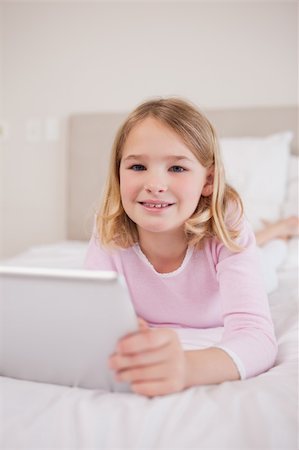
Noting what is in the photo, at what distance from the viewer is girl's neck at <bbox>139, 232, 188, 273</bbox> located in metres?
0.91

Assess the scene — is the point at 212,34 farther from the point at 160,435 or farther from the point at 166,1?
the point at 160,435

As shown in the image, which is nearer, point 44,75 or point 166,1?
point 166,1

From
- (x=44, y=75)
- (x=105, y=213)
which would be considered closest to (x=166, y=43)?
(x=44, y=75)

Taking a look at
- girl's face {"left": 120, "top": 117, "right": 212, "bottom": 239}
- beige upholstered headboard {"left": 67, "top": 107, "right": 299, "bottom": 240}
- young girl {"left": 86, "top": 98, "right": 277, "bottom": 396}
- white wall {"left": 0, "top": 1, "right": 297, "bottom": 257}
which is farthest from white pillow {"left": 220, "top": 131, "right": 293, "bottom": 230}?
girl's face {"left": 120, "top": 117, "right": 212, "bottom": 239}

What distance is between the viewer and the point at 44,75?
103 inches

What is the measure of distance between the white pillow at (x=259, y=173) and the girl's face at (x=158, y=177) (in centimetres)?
104

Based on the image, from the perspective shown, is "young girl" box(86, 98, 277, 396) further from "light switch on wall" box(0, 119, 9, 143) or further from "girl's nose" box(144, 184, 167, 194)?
"light switch on wall" box(0, 119, 9, 143)

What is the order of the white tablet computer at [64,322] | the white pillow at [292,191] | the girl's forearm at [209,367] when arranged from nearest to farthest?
1. the white tablet computer at [64,322]
2. the girl's forearm at [209,367]
3. the white pillow at [292,191]

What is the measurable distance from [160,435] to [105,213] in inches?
21.3

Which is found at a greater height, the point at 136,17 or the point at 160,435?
the point at 136,17

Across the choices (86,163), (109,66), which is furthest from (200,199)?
(109,66)

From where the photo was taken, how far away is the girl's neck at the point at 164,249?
0.91 metres

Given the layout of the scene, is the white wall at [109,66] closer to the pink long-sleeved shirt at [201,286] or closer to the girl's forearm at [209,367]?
the pink long-sleeved shirt at [201,286]

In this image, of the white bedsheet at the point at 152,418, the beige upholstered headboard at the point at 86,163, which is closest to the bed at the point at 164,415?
the white bedsheet at the point at 152,418
